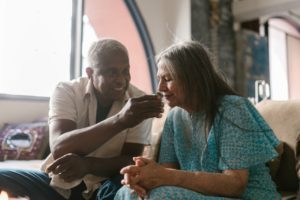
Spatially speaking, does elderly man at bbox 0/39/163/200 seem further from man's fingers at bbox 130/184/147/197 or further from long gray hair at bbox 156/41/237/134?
man's fingers at bbox 130/184/147/197

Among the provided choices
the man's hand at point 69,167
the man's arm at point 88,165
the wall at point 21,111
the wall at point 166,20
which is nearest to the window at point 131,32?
the wall at point 166,20

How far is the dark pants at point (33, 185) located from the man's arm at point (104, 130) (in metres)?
0.14

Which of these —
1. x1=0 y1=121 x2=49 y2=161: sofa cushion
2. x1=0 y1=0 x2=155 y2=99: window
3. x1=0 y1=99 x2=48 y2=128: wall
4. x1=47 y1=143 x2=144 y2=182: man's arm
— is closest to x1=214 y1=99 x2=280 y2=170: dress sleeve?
x1=47 y1=143 x2=144 y2=182: man's arm

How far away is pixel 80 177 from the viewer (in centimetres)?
130

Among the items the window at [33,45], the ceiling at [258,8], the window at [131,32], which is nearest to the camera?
the window at [33,45]

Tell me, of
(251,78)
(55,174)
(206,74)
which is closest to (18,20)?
(55,174)

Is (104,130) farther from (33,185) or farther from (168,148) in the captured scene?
(33,185)

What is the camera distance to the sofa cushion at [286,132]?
5.10 feet

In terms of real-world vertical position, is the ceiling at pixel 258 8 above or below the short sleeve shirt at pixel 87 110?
above

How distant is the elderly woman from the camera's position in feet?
3.38

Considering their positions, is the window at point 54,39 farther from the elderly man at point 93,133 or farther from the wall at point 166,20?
the elderly man at point 93,133

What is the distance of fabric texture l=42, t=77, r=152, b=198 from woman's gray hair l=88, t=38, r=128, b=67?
12cm

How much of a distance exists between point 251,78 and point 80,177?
3.64 m

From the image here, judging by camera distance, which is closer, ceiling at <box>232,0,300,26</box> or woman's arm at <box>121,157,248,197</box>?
woman's arm at <box>121,157,248,197</box>
